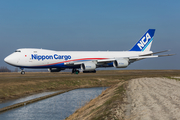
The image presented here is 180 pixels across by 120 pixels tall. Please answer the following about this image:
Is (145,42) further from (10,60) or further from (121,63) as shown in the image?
(10,60)

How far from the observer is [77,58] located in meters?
57.7

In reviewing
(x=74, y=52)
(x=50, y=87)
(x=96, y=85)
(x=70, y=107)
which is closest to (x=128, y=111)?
(x=70, y=107)

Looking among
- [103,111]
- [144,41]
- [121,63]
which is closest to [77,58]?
[121,63]

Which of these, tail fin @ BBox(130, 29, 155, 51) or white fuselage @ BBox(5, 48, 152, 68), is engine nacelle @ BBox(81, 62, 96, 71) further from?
tail fin @ BBox(130, 29, 155, 51)

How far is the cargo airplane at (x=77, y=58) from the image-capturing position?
51675 millimetres

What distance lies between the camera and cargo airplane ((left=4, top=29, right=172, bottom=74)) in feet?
170

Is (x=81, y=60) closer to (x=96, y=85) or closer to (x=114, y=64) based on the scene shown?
(x=114, y=64)

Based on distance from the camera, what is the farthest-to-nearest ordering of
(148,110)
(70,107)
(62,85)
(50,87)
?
(62,85), (50,87), (70,107), (148,110)

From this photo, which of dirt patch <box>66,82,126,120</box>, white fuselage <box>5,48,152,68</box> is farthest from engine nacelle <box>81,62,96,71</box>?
dirt patch <box>66,82,126,120</box>

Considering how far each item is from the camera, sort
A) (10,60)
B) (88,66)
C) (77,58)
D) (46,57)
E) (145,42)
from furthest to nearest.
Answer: (145,42)
(77,58)
(88,66)
(46,57)
(10,60)

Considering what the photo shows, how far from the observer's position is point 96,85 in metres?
42.9

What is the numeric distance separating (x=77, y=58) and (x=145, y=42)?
2387cm

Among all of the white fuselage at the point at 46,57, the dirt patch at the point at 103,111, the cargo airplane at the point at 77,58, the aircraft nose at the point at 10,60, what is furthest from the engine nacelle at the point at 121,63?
the dirt patch at the point at 103,111

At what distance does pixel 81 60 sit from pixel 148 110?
153 feet
